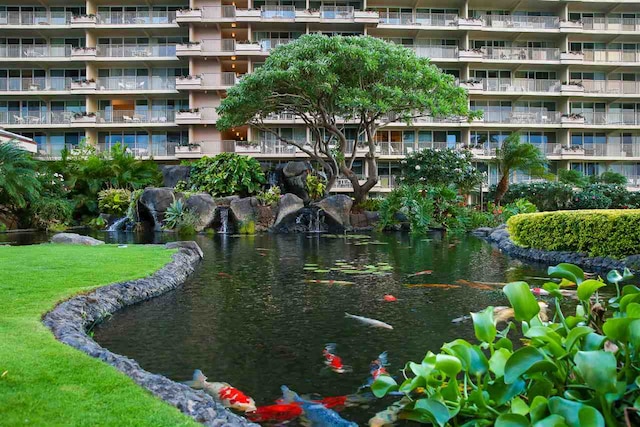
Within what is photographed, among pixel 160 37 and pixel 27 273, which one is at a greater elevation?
pixel 160 37

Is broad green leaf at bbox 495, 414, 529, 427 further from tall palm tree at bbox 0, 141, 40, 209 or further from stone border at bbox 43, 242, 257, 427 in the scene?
tall palm tree at bbox 0, 141, 40, 209

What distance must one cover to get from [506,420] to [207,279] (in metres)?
8.48

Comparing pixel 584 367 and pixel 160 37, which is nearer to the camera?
pixel 584 367

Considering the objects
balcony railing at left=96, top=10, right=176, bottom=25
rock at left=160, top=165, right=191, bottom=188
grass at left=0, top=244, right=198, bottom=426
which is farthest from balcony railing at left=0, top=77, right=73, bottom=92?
grass at left=0, top=244, right=198, bottom=426

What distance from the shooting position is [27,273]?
9016 mm

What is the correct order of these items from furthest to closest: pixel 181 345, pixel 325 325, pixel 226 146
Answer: pixel 226 146
pixel 325 325
pixel 181 345

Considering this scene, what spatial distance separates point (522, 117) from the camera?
4050cm

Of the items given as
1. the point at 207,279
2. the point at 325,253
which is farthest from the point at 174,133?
the point at 207,279

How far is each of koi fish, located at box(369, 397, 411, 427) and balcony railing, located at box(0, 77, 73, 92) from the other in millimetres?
40696

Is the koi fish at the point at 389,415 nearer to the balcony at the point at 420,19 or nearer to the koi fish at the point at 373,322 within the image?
the koi fish at the point at 373,322

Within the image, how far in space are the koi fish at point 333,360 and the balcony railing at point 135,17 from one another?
1504 inches

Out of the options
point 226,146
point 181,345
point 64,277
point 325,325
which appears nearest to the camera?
point 181,345

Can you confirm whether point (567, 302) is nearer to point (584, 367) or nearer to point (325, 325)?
point (325, 325)

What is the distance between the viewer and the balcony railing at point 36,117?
1540 inches
